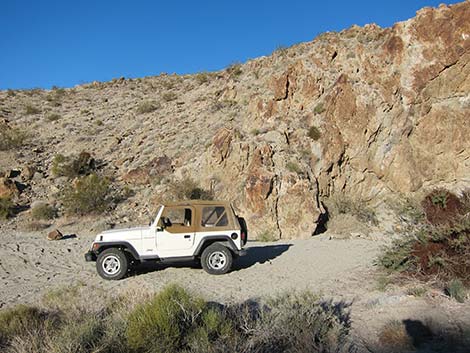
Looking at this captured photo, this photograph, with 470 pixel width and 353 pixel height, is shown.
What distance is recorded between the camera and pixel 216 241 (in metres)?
10.7

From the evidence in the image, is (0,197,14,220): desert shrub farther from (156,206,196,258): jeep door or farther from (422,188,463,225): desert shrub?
(422,188,463,225): desert shrub

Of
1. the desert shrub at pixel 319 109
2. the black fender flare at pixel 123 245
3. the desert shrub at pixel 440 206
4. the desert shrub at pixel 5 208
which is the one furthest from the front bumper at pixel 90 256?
the desert shrub at pixel 319 109

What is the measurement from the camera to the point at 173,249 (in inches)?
407

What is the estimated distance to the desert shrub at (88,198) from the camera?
784 inches

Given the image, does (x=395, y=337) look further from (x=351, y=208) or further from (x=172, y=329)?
(x=351, y=208)

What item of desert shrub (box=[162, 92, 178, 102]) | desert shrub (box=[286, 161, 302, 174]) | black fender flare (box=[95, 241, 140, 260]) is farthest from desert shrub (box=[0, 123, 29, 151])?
black fender flare (box=[95, 241, 140, 260])

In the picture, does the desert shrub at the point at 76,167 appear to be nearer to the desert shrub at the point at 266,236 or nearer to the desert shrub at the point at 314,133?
the desert shrub at the point at 266,236

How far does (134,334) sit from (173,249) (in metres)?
5.45

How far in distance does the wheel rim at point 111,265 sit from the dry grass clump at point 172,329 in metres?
3.57

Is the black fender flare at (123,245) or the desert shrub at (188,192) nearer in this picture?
the black fender flare at (123,245)

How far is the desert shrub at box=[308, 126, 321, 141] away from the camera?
1973 cm

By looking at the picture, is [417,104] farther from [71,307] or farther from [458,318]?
[71,307]

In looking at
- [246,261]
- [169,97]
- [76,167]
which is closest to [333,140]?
[246,261]

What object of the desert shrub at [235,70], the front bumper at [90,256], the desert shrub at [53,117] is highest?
the desert shrub at [235,70]
